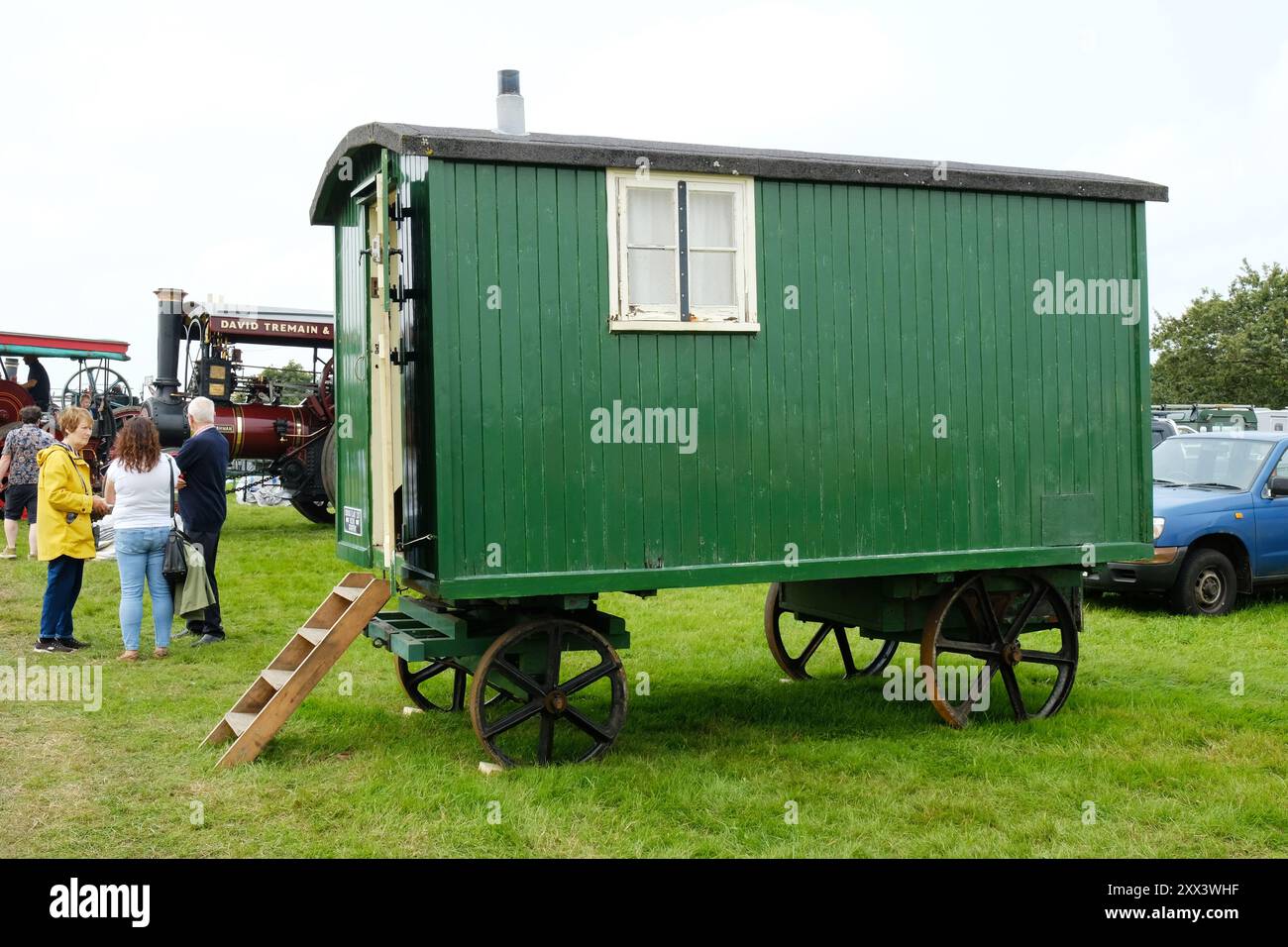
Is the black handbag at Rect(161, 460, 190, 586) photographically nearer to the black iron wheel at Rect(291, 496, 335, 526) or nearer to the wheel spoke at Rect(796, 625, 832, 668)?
the wheel spoke at Rect(796, 625, 832, 668)

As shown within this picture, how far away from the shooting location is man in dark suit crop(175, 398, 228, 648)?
32.4 ft

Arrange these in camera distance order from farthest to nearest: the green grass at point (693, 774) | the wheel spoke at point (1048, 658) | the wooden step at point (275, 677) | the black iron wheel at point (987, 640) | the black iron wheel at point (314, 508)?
the black iron wheel at point (314, 508) → the wheel spoke at point (1048, 658) → the black iron wheel at point (987, 640) → the wooden step at point (275, 677) → the green grass at point (693, 774)

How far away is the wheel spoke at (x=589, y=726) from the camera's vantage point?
22.0 ft

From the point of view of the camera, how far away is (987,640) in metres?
7.88

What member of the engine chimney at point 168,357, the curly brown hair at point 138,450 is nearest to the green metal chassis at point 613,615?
the curly brown hair at point 138,450

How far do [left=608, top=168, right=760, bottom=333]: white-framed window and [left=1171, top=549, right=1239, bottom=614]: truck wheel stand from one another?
6.64 meters

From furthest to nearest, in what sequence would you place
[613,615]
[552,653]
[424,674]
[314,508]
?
[314,508], [424,674], [613,615], [552,653]

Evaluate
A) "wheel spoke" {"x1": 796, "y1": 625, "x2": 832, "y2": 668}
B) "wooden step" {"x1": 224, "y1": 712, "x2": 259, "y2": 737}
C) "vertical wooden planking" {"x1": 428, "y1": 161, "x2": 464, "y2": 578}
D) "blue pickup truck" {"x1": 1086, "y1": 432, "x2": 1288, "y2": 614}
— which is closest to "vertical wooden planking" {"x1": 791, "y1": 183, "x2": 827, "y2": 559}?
"vertical wooden planking" {"x1": 428, "y1": 161, "x2": 464, "y2": 578}

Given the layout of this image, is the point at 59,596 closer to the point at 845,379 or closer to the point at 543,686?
the point at 543,686

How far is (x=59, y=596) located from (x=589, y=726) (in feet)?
17.1

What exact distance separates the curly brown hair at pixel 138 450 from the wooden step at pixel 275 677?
275 cm

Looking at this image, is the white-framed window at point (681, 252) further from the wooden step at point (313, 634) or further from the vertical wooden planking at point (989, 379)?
the wooden step at point (313, 634)

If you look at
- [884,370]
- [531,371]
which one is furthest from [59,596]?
[884,370]
